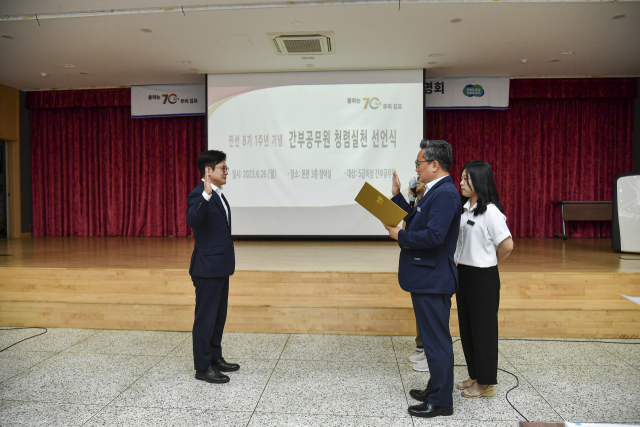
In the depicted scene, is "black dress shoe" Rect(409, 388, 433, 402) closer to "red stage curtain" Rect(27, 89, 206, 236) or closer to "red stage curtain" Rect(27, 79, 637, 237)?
"red stage curtain" Rect(27, 79, 637, 237)

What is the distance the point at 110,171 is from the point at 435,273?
7.16m

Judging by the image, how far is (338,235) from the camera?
6293mm

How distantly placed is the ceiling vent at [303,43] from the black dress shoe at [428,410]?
13.4 ft

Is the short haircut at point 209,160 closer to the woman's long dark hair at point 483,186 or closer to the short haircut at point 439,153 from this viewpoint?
the short haircut at point 439,153

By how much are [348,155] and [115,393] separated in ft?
15.0

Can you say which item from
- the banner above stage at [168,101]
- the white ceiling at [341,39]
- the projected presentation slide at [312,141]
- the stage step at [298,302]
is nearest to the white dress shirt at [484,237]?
the stage step at [298,302]

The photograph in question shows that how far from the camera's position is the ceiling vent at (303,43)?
4.91 metres

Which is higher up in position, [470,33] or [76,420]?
[470,33]

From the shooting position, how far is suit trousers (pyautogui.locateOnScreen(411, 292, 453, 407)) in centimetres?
199

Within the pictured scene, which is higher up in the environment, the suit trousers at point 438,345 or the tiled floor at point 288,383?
the suit trousers at point 438,345

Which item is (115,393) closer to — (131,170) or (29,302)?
(29,302)

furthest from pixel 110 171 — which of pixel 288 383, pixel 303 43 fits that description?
pixel 288 383

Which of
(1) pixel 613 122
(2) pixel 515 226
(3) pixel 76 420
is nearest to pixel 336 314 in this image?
(3) pixel 76 420

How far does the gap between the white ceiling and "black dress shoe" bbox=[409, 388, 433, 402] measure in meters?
3.45
